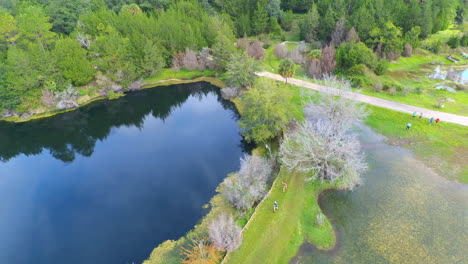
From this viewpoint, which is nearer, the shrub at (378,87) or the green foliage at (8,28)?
the shrub at (378,87)

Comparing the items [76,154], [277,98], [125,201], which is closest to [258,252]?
[125,201]

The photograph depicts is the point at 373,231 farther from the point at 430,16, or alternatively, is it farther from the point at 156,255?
the point at 430,16

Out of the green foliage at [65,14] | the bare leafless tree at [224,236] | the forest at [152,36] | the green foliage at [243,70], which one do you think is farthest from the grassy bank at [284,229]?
the green foliage at [65,14]

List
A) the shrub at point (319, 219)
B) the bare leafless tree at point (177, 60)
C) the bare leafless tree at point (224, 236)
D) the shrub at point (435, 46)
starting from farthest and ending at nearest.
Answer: the shrub at point (435, 46) < the bare leafless tree at point (177, 60) < the shrub at point (319, 219) < the bare leafless tree at point (224, 236)

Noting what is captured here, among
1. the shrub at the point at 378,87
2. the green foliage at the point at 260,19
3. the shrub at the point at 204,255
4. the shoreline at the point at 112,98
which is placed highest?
the green foliage at the point at 260,19

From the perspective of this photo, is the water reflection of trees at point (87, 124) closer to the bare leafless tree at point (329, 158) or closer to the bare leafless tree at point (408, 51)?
the bare leafless tree at point (329, 158)

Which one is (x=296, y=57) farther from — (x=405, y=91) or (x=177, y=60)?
(x=177, y=60)
